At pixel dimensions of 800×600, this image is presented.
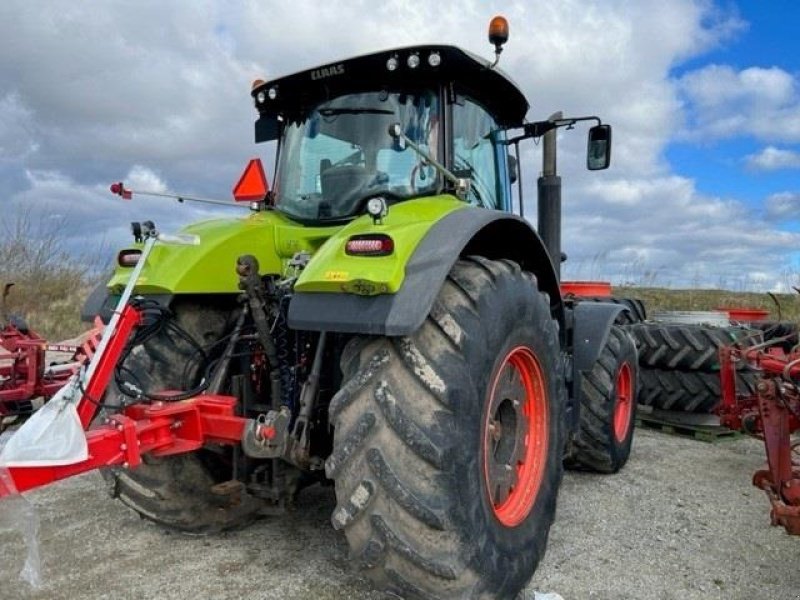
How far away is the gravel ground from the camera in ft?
9.74

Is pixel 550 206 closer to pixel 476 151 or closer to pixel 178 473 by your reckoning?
pixel 476 151

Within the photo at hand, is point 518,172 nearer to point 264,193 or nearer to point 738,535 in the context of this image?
point 264,193

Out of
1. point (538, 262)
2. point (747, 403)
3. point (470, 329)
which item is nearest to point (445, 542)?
point (470, 329)

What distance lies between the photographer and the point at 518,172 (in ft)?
14.3

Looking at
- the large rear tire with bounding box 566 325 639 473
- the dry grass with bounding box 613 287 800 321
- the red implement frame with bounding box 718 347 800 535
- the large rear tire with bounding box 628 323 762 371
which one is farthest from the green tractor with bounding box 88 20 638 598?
the dry grass with bounding box 613 287 800 321

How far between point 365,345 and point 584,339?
2.40m

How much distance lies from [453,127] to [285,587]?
2.21 m

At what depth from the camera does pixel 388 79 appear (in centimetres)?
330

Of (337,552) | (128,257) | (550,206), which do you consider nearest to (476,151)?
(550,206)

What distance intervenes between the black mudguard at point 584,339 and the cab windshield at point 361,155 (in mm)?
1745

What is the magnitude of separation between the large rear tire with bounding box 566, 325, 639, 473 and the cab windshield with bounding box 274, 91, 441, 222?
2.03 metres

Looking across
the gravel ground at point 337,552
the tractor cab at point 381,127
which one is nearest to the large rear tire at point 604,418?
the gravel ground at point 337,552

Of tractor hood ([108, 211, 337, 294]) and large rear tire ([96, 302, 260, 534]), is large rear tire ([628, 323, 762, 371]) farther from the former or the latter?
large rear tire ([96, 302, 260, 534])

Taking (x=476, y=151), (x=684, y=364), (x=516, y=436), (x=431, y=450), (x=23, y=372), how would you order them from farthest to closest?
(x=684, y=364) → (x=23, y=372) → (x=476, y=151) → (x=516, y=436) → (x=431, y=450)
